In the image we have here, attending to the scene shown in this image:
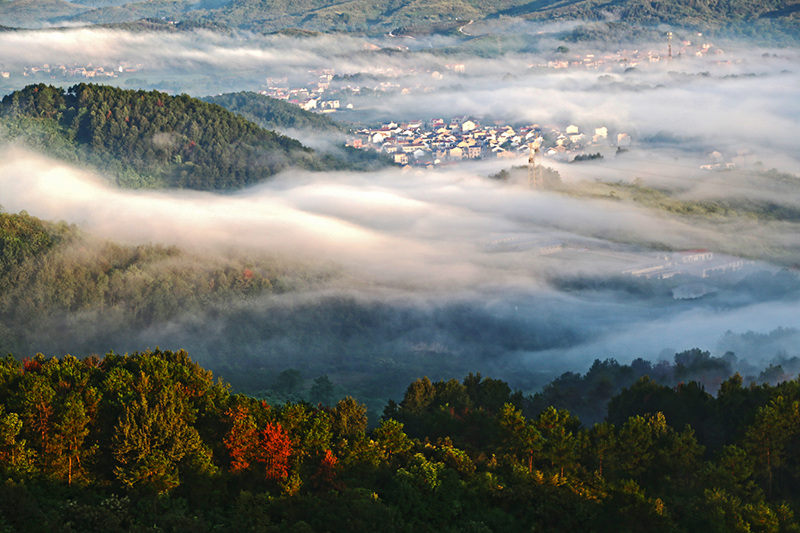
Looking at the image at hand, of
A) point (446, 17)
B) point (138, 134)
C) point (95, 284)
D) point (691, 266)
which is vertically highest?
point (446, 17)

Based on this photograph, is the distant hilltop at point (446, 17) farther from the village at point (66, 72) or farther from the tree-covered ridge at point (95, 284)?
the tree-covered ridge at point (95, 284)

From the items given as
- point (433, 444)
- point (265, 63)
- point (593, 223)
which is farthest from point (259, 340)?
point (265, 63)

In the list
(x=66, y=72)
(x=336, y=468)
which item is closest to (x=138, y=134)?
(x=336, y=468)

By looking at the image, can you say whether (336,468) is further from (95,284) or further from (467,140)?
(467,140)

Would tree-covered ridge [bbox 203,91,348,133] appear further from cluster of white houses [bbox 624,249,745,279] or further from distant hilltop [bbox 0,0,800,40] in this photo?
distant hilltop [bbox 0,0,800,40]

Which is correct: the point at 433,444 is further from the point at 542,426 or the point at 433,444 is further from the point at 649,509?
the point at 649,509

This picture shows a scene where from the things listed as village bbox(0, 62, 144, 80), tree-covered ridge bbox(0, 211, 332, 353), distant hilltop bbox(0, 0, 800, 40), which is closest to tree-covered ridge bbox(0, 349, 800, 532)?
tree-covered ridge bbox(0, 211, 332, 353)
